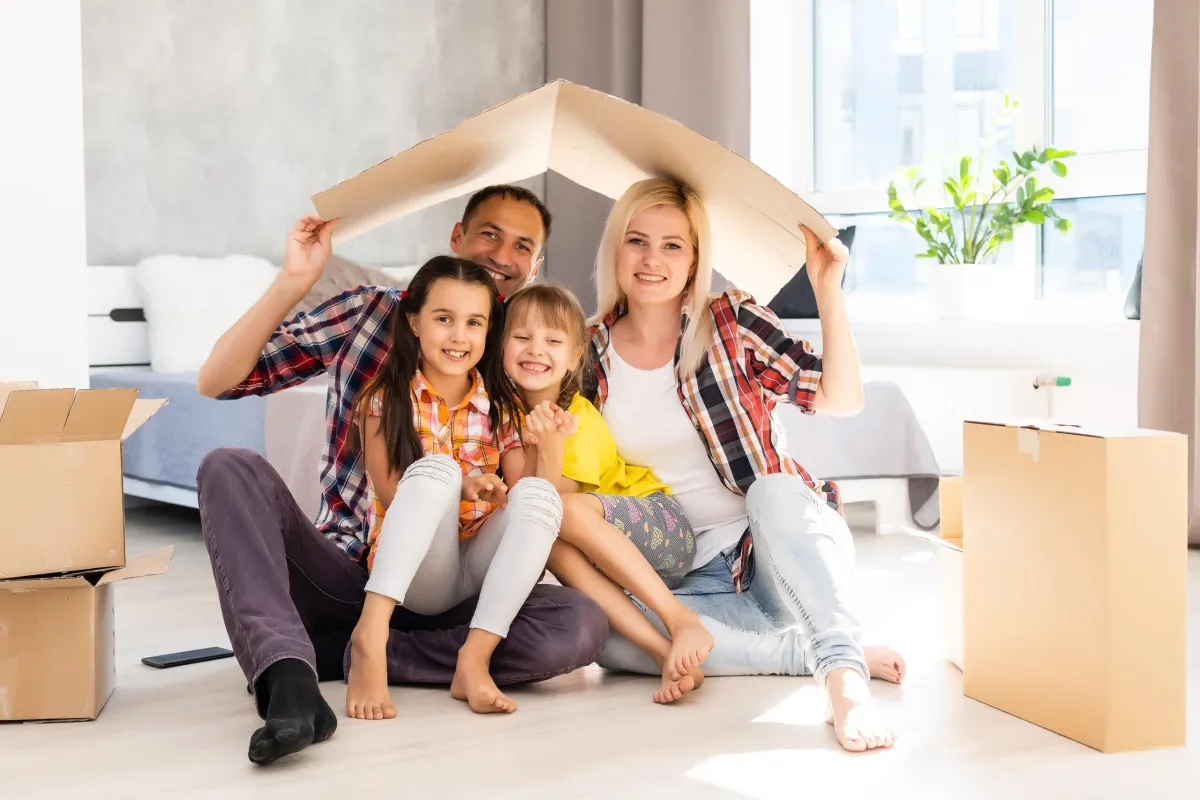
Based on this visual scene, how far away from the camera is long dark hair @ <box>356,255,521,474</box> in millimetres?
1641

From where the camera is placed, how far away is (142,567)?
158 centimetres

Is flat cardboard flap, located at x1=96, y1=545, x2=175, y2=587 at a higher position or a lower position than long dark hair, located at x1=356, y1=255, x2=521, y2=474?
lower

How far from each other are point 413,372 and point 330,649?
0.41m

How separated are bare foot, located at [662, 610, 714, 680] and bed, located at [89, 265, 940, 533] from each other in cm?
126

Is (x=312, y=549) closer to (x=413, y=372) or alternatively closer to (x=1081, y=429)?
(x=413, y=372)

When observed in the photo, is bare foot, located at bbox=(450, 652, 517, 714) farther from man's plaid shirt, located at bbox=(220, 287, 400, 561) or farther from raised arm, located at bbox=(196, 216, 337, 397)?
raised arm, located at bbox=(196, 216, 337, 397)

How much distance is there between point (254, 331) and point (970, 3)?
3.09 meters

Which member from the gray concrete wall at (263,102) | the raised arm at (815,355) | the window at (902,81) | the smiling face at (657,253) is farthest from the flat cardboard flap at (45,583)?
the window at (902,81)

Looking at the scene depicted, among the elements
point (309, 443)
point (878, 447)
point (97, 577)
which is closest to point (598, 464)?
point (97, 577)

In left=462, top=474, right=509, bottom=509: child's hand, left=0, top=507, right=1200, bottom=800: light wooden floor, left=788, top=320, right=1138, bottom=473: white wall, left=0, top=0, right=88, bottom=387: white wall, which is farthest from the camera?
left=788, top=320, right=1138, bottom=473: white wall

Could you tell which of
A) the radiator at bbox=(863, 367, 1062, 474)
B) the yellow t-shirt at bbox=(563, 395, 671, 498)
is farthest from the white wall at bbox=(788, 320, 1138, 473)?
the yellow t-shirt at bbox=(563, 395, 671, 498)

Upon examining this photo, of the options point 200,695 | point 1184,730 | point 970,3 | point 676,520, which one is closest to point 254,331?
point 200,695

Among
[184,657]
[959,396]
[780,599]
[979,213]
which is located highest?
[979,213]

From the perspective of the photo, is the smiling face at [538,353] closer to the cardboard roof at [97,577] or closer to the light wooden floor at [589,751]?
the light wooden floor at [589,751]
